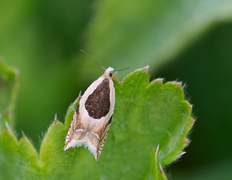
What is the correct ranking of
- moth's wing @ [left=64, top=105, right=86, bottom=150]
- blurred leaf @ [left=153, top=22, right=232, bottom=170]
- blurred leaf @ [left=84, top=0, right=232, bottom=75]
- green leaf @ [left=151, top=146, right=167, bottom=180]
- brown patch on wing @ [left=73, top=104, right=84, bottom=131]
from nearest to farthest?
green leaf @ [left=151, top=146, right=167, bottom=180]
moth's wing @ [left=64, top=105, right=86, bottom=150]
brown patch on wing @ [left=73, top=104, right=84, bottom=131]
blurred leaf @ [left=84, top=0, right=232, bottom=75]
blurred leaf @ [left=153, top=22, right=232, bottom=170]

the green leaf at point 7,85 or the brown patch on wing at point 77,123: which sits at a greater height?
the brown patch on wing at point 77,123

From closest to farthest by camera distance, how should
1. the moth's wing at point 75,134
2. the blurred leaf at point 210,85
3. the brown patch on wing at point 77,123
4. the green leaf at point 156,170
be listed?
the green leaf at point 156,170 < the moth's wing at point 75,134 < the brown patch on wing at point 77,123 < the blurred leaf at point 210,85

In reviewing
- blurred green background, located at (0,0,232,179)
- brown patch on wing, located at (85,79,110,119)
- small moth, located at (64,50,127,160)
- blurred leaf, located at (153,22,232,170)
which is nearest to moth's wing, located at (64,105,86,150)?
small moth, located at (64,50,127,160)

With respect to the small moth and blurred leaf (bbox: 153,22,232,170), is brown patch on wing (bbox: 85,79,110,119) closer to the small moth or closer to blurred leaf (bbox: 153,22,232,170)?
the small moth

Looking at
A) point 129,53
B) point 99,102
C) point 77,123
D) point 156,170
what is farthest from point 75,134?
point 129,53

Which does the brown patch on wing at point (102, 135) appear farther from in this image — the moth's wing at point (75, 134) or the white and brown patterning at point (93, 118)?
the moth's wing at point (75, 134)

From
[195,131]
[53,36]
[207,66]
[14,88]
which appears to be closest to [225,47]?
[207,66]

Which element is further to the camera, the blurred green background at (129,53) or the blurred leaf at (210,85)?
the blurred leaf at (210,85)

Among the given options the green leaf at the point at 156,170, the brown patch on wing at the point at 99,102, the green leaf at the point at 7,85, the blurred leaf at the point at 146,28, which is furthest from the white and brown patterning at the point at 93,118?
the green leaf at the point at 7,85
